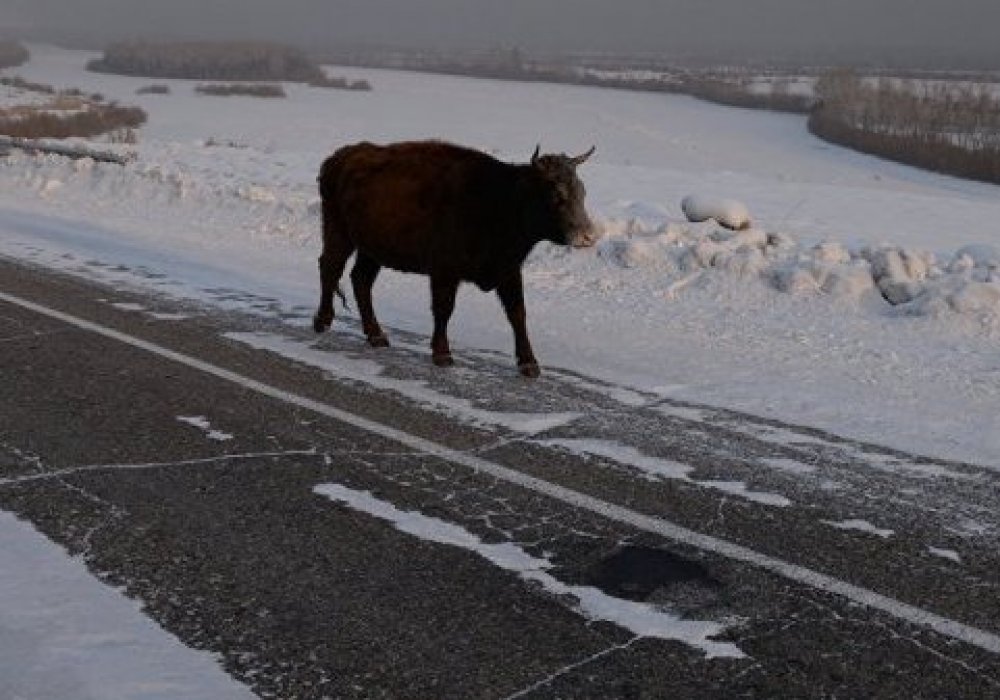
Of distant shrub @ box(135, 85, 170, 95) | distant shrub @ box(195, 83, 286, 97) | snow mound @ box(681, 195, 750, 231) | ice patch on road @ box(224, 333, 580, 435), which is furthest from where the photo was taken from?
distant shrub @ box(195, 83, 286, 97)

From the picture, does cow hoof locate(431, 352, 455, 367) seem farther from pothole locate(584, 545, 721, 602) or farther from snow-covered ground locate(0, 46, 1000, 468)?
pothole locate(584, 545, 721, 602)

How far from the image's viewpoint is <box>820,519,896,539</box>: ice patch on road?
14.2 ft

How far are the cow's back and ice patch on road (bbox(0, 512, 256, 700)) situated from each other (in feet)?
12.3

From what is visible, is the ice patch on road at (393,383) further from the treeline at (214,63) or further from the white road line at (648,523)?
the treeline at (214,63)

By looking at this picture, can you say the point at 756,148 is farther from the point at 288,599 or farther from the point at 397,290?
the point at 288,599

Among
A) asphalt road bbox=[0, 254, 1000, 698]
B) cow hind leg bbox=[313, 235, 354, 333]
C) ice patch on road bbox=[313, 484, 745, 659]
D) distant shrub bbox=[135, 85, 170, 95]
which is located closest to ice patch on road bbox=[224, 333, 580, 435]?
asphalt road bbox=[0, 254, 1000, 698]

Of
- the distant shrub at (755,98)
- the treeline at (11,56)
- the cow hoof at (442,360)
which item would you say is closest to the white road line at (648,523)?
the cow hoof at (442,360)

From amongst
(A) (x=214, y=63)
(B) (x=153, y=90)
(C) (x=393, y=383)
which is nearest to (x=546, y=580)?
(C) (x=393, y=383)

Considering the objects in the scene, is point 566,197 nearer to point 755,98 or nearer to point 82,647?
point 82,647

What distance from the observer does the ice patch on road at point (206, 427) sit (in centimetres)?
538

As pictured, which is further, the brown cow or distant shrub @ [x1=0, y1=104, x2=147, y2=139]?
distant shrub @ [x1=0, y1=104, x2=147, y2=139]

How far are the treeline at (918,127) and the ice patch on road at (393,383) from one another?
145ft

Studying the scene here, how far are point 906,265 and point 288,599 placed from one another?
26.4 ft

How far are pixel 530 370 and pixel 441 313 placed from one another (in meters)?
0.76
